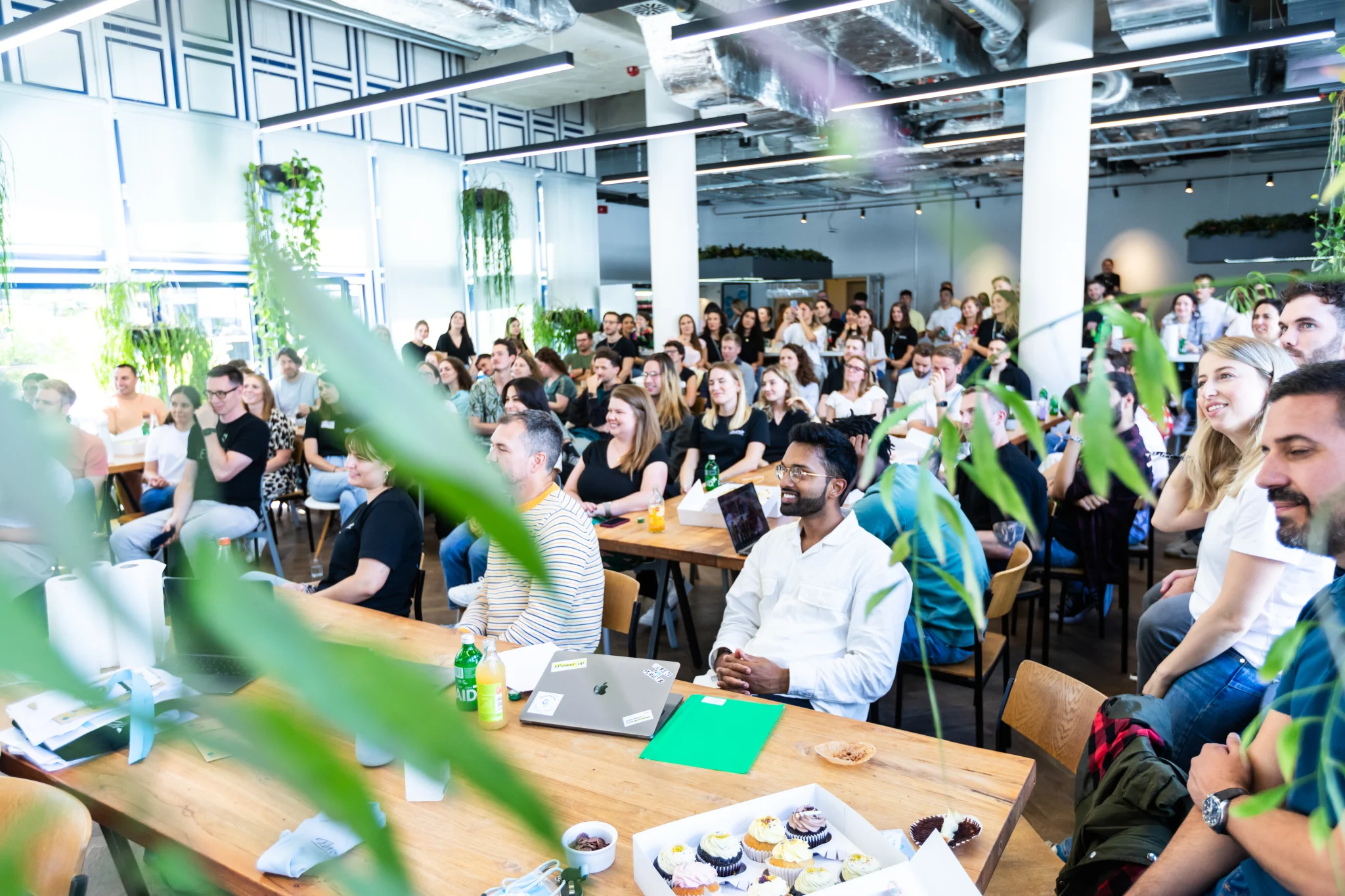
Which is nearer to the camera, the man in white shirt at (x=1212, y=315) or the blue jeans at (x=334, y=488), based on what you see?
the blue jeans at (x=334, y=488)

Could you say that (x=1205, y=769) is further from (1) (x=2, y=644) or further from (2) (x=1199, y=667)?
(1) (x=2, y=644)

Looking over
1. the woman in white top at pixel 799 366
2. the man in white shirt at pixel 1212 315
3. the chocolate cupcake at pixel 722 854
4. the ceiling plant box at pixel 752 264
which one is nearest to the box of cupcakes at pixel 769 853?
the chocolate cupcake at pixel 722 854

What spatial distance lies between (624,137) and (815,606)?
708 centimetres

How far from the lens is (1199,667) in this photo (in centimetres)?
236

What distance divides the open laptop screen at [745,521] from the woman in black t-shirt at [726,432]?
1536mm

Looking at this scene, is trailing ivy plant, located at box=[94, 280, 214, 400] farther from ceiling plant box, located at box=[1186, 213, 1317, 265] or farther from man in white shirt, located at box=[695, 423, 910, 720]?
ceiling plant box, located at box=[1186, 213, 1317, 265]

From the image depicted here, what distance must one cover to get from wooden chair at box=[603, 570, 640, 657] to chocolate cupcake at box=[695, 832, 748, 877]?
62.3 inches

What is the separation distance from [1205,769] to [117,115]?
8385 mm

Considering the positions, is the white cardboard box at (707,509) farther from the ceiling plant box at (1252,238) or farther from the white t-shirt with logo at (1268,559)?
the ceiling plant box at (1252,238)

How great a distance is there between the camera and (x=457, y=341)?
32.6ft

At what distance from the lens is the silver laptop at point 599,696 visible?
1.98 metres

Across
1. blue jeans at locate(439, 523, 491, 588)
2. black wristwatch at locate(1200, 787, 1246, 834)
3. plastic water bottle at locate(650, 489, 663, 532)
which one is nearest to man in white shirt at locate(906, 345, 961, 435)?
plastic water bottle at locate(650, 489, 663, 532)

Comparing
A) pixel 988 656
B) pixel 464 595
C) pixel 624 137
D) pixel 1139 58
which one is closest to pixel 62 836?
pixel 464 595

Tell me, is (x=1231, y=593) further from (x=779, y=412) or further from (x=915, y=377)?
(x=915, y=377)
